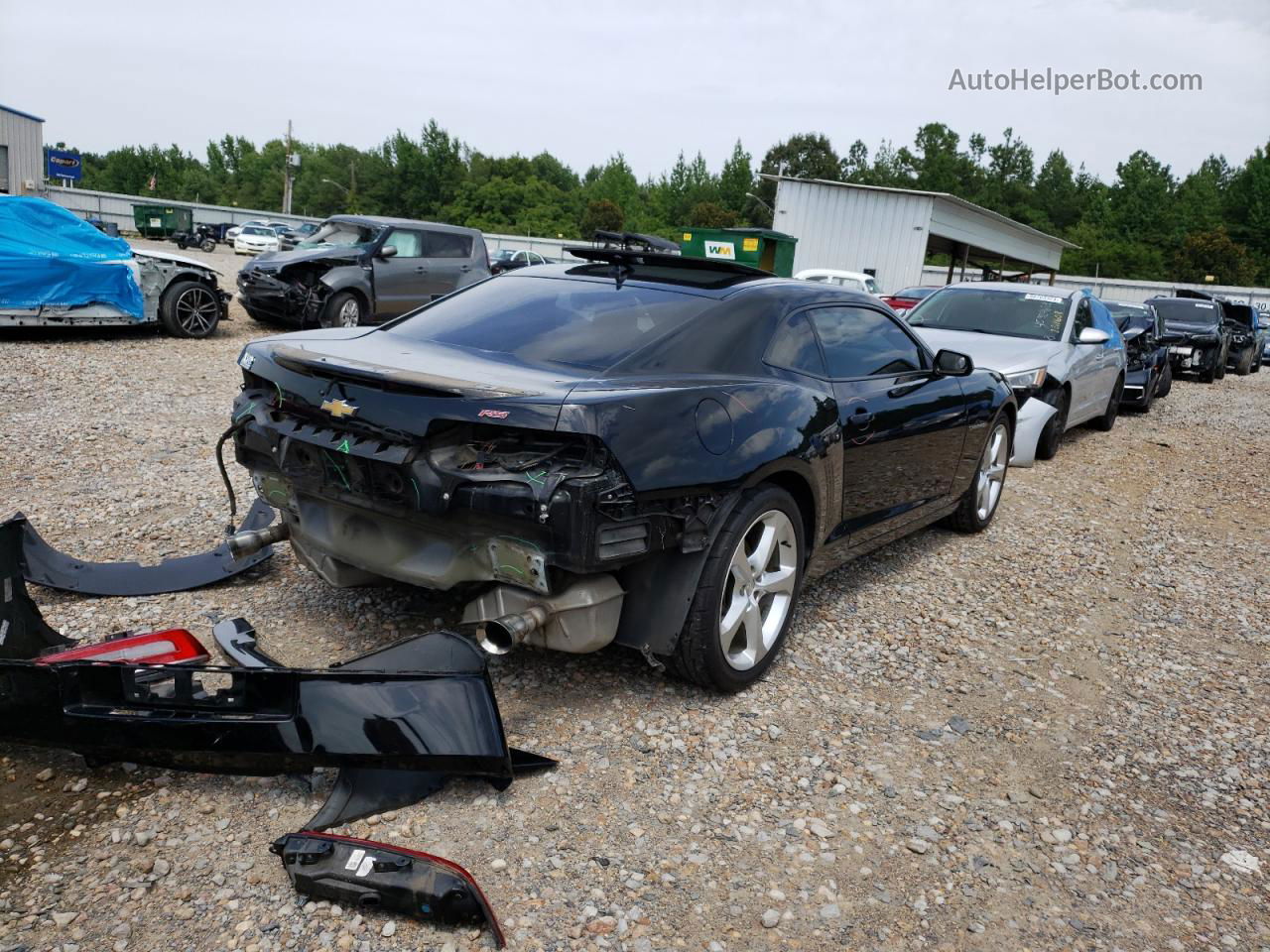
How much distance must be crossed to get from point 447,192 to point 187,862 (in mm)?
88639

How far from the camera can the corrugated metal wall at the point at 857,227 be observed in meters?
26.6

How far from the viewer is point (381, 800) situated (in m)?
2.72

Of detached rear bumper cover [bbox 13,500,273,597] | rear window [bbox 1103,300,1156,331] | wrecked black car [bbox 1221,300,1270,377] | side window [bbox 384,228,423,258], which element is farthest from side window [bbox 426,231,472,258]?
wrecked black car [bbox 1221,300,1270,377]

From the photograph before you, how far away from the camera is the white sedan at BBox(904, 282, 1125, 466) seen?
8227 millimetres

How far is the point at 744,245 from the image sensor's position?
21391 millimetres

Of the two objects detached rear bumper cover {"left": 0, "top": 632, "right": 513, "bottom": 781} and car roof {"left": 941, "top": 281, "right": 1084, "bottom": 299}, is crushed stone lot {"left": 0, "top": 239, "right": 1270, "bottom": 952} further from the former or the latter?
car roof {"left": 941, "top": 281, "right": 1084, "bottom": 299}

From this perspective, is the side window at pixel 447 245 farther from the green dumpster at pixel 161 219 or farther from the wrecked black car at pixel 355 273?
the green dumpster at pixel 161 219

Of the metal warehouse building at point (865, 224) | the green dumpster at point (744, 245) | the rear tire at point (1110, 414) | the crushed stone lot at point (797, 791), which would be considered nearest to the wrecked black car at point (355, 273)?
the crushed stone lot at point (797, 791)

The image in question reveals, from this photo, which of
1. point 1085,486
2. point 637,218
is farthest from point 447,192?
point 1085,486

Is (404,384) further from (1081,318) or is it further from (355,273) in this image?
(355,273)

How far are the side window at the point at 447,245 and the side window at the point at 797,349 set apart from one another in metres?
10.5

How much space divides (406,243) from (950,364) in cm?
994

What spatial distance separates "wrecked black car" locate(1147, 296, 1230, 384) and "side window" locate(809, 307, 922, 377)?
1545 centimetres

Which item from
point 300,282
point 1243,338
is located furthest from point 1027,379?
point 1243,338
